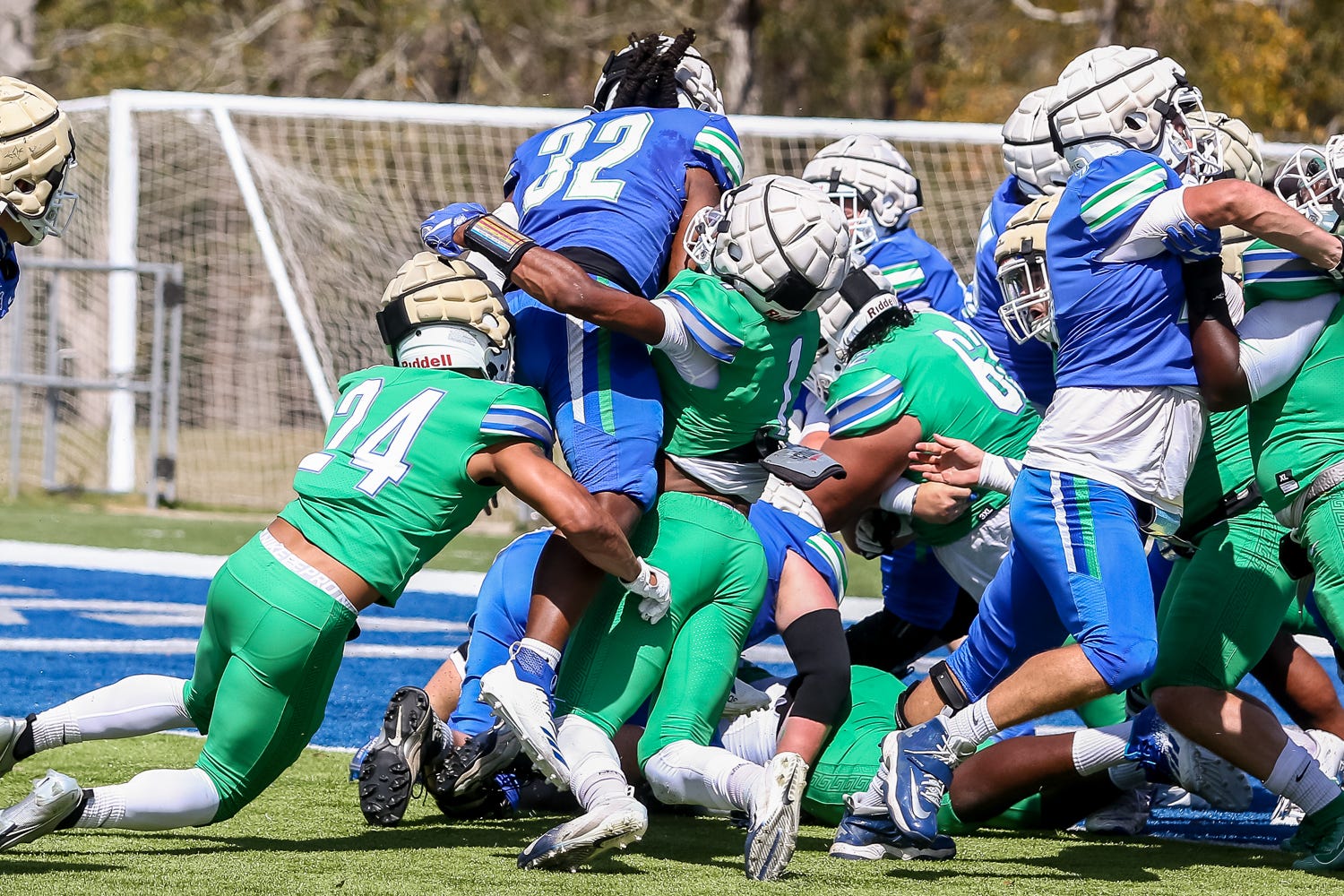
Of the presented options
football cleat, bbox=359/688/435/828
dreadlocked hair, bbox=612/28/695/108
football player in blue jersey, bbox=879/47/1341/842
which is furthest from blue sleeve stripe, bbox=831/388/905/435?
football cleat, bbox=359/688/435/828

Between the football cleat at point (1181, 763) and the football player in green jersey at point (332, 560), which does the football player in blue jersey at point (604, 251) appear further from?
the football cleat at point (1181, 763)

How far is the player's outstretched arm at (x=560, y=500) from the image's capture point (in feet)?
12.6

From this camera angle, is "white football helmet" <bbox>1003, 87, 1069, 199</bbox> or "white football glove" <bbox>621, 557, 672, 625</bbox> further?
"white football helmet" <bbox>1003, 87, 1069, 199</bbox>

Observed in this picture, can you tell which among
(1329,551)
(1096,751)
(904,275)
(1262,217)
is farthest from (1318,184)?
(904,275)

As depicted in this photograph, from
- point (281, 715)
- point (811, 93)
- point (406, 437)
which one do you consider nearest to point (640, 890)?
point (281, 715)

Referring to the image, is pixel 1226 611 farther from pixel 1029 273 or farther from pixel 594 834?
pixel 594 834

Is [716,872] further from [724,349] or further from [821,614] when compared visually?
[724,349]

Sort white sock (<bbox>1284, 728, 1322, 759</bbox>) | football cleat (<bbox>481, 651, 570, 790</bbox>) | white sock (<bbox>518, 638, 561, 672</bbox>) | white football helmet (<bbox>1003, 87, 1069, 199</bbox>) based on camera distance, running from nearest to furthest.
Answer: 1. football cleat (<bbox>481, 651, 570, 790</bbox>)
2. white sock (<bbox>518, 638, 561, 672</bbox>)
3. white sock (<bbox>1284, 728, 1322, 759</bbox>)
4. white football helmet (<bbox>1003, 87, 1069, 199</bbox>)

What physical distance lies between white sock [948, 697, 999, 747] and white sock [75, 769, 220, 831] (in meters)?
1.72

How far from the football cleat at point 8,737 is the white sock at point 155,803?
0.40 m

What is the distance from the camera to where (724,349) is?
4.14 meters

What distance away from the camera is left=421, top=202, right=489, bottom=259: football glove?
4.28 metres

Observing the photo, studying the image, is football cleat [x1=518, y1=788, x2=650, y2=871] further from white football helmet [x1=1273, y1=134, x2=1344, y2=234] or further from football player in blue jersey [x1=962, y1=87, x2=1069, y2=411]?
white football helmet [x1=1273, y1=134, x2=1344, y2=234]

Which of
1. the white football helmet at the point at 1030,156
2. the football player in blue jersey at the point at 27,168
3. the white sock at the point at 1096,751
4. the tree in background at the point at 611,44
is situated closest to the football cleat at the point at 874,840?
the white sock at the point at 1096,751
